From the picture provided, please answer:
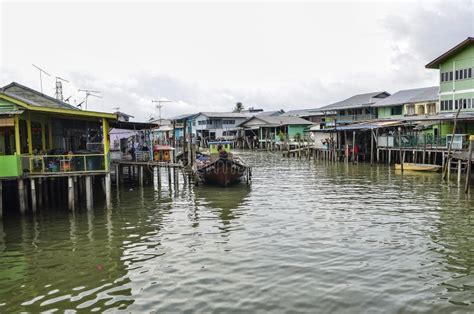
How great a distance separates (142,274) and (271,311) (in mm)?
3920

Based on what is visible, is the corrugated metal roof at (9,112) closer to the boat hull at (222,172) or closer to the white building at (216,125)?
the boat hull at (222,172)

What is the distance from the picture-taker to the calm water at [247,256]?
31.3ft

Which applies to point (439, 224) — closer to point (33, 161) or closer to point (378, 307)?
point (378, 307)

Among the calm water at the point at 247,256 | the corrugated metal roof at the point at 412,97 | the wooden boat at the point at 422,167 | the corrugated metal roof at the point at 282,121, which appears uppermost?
the corrugated metal roof at the point at 412,97

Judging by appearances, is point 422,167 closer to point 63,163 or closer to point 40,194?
point 63,163

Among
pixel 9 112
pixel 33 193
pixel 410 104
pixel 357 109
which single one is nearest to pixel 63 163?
pixel 33 193

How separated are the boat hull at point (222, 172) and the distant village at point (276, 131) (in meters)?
2.23

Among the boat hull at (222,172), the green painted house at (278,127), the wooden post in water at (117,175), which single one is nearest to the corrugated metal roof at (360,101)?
the green painted house at (278,127)

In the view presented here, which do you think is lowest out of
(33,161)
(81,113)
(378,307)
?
(378,307)

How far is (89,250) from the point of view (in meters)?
13.4

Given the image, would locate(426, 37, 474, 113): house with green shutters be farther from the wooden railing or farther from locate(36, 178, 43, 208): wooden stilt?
locate(36, 178, 43, 208): wooden stilt

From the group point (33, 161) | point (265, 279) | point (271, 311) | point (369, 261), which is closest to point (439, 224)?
point (369, 261)

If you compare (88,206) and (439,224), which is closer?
(439,224)

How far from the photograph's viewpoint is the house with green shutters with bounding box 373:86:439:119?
44.4 meters
